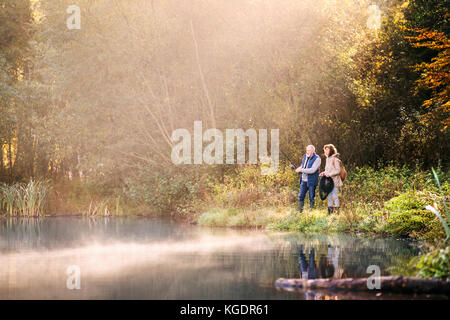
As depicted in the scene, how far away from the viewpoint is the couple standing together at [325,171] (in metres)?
15.5

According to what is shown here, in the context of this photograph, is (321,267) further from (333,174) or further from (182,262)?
(333,174)

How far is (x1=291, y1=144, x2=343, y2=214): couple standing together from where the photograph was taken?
50.9 feet

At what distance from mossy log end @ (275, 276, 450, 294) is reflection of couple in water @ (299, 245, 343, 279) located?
2.39ft

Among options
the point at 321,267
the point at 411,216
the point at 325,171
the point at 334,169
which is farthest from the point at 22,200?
the point at 321,267

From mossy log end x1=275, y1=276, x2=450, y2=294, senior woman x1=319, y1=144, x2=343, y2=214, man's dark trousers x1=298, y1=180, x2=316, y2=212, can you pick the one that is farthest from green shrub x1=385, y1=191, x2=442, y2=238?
mossy log end x1=275, y1=276, x2=450, y2=294

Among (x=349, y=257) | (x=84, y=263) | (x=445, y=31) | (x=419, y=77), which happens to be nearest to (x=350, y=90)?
(x=419, y=77)

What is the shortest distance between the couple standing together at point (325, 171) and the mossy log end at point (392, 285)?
28.1 feet

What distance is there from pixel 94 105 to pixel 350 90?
1029 centimetres

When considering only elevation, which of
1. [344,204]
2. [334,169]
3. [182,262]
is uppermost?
[334,169]

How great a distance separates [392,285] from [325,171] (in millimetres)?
9174

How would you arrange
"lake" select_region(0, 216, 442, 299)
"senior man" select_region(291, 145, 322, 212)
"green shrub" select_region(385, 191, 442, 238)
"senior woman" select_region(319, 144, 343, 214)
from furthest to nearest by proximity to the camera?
"senior man" select_region(291, 145, 322, 212), "senior woman" select_region(319, 144, 343, 214), "green shrub" select_region(385, 191, 442, 238), "lake" select_region(0, 216, 442, 299)

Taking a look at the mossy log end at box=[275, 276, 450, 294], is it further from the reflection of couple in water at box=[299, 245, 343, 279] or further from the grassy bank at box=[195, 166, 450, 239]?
the grassy bank at box=[195, 166, 450, 239]

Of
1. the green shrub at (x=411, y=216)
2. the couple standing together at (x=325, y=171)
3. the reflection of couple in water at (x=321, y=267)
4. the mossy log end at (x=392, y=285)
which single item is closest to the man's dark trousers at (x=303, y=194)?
the couple standing together at (x=325, y=171)

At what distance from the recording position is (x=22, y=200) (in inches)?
904
